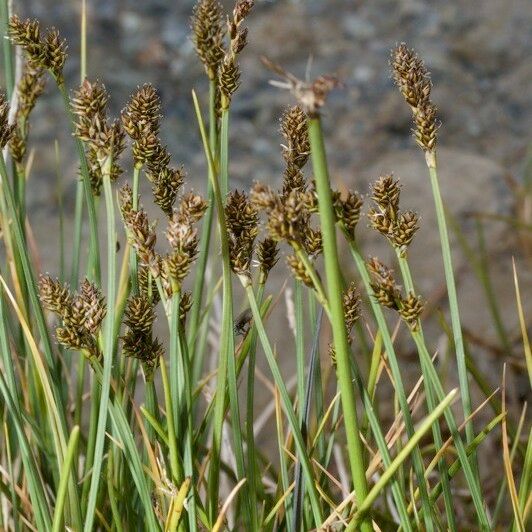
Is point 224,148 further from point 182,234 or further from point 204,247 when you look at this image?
point 182,234

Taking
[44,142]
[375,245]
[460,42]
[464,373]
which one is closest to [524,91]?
[460,42]

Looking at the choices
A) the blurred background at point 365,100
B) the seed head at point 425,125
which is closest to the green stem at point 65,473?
the seed head at point 425,125

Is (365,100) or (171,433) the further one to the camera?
(365,100)

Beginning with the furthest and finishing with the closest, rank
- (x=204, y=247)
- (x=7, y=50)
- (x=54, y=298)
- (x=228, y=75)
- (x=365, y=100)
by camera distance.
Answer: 1. (x=365, y=100)
2. (x=7, y=50)
3. (x=204, y=247)
4. (x=228, y=75)
5. (x=54, y=298)

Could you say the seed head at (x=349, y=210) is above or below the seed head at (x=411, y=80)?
below

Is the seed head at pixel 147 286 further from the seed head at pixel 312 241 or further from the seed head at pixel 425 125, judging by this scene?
the seed head at pixel 425 125

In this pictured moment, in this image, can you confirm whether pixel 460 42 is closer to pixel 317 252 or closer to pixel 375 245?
pixel 375 245

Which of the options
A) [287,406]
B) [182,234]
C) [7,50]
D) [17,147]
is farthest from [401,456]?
[7,50]
